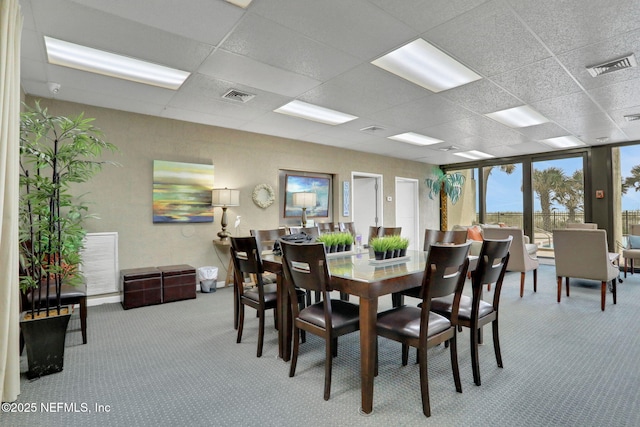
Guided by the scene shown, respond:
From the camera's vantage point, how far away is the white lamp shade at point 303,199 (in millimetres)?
6016

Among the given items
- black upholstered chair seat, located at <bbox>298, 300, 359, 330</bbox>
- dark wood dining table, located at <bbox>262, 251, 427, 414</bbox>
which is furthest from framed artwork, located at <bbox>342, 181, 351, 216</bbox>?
black upholstered chair seat, located at <bbox>298, 300, 359, 330</bbox>

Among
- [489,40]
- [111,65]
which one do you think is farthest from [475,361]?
[111,65]

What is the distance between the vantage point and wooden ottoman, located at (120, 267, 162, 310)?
13.0 ft

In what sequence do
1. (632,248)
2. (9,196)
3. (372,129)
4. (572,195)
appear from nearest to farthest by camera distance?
(9,196), (372,129), (632,248), (572,195)

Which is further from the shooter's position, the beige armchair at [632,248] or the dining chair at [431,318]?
the beige armchair at [632,248]

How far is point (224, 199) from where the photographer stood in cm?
485

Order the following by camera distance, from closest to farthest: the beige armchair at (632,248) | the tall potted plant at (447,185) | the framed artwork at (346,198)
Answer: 1. the beige armchair at (632,248)
2. the framed artwork at (346,198)
3. the tall potted plant at (447,185)

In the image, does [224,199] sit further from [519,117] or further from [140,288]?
[519,117]

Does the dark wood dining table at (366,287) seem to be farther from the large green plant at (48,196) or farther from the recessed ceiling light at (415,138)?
the recessed ceiling light at (415,138)

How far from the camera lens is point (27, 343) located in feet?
7.39

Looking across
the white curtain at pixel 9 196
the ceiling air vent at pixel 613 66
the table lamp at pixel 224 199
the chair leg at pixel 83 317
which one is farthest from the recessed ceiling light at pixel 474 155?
the white curtain at pixel 9 196

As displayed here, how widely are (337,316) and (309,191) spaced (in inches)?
174

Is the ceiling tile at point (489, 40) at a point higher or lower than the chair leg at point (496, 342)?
higher

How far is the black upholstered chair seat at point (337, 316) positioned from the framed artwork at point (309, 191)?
389 cm
